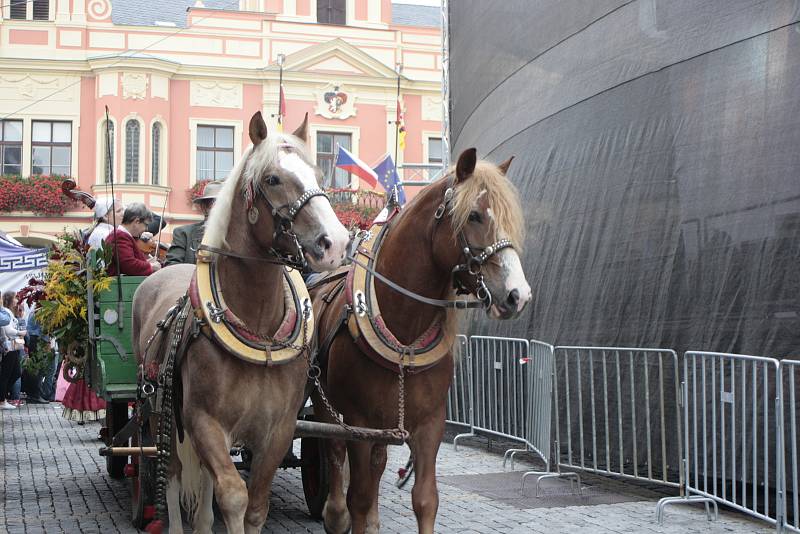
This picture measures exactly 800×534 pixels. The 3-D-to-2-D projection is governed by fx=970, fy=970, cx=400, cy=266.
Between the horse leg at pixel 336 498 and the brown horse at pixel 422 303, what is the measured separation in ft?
0.97

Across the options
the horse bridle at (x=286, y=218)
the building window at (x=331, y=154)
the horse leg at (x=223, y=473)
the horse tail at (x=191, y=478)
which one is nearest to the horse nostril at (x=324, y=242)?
the horse bridle at (x=286, y=218)

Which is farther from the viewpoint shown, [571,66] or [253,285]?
[571,66]

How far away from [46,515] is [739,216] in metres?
5.18

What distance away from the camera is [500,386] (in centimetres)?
943

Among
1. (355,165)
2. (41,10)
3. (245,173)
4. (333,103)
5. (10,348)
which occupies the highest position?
(41,10)

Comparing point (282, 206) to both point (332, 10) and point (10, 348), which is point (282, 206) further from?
point (332, 10)

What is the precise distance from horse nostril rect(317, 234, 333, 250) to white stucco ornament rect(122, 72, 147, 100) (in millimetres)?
25438

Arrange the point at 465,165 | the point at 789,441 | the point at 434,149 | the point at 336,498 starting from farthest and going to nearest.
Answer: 1. the point at 434,149
2. the point at 789,441
3. the point at 336,498
4. the point at 465,165

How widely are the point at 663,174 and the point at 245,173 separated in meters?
4.31

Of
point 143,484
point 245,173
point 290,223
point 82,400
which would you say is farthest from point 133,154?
point 290,223

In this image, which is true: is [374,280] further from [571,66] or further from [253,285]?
[571,66]

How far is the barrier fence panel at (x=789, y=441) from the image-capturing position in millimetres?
5426

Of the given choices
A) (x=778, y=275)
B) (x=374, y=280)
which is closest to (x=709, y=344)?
(x=778, y=275)

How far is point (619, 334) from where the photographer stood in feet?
25.5
